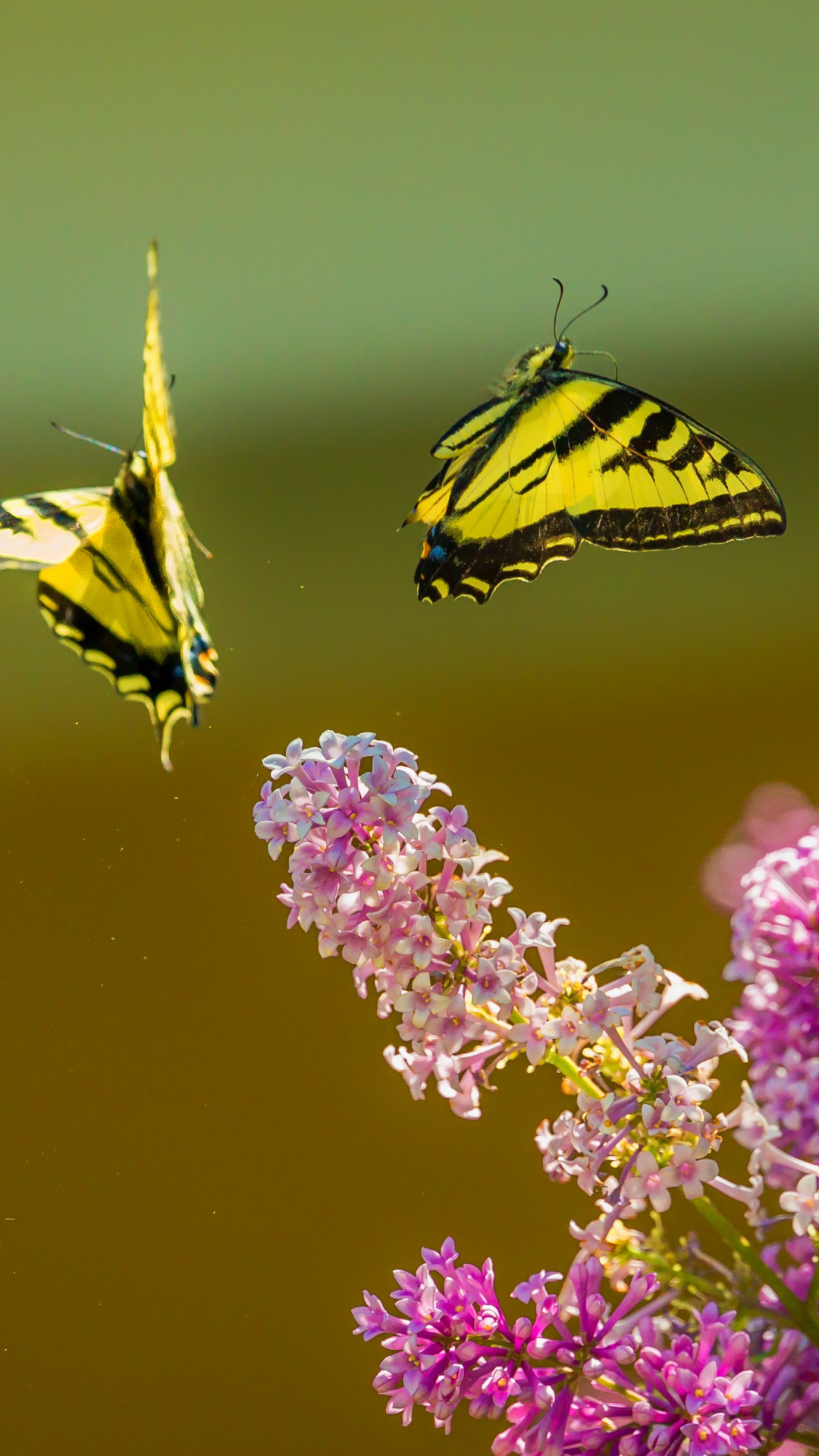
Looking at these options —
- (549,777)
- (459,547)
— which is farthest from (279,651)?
(459,547)

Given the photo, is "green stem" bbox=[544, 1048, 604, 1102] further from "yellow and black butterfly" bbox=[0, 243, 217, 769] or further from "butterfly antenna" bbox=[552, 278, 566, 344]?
"butterfly antenna" bbox=[552, 278, 566, 344]

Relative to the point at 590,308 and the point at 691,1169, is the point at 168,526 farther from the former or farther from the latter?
the point at 590,308

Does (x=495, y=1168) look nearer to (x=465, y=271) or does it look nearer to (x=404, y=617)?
(x=404, y=617)

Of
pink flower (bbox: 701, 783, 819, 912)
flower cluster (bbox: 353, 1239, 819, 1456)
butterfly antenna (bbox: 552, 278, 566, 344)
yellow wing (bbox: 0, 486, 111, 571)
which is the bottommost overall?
flower cluster (bbox: 353, 1239, 819, 1456)

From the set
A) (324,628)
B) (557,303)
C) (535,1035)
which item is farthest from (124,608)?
(557,303)

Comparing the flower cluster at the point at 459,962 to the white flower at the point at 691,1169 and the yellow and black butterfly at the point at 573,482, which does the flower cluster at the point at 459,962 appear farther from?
the yellow and black butterfly at the point at 573,482

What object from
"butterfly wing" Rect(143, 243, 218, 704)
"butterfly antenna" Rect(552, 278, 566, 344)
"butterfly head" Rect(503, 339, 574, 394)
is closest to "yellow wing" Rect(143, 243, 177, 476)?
"butterfly wing" Rect(143, 243, 218, 704)

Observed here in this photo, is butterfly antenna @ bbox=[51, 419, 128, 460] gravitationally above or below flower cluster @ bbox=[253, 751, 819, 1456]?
above

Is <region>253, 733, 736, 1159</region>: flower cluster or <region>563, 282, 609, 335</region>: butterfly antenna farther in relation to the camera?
<region>563, 282, 609, 335</region>: butterfly antenna
